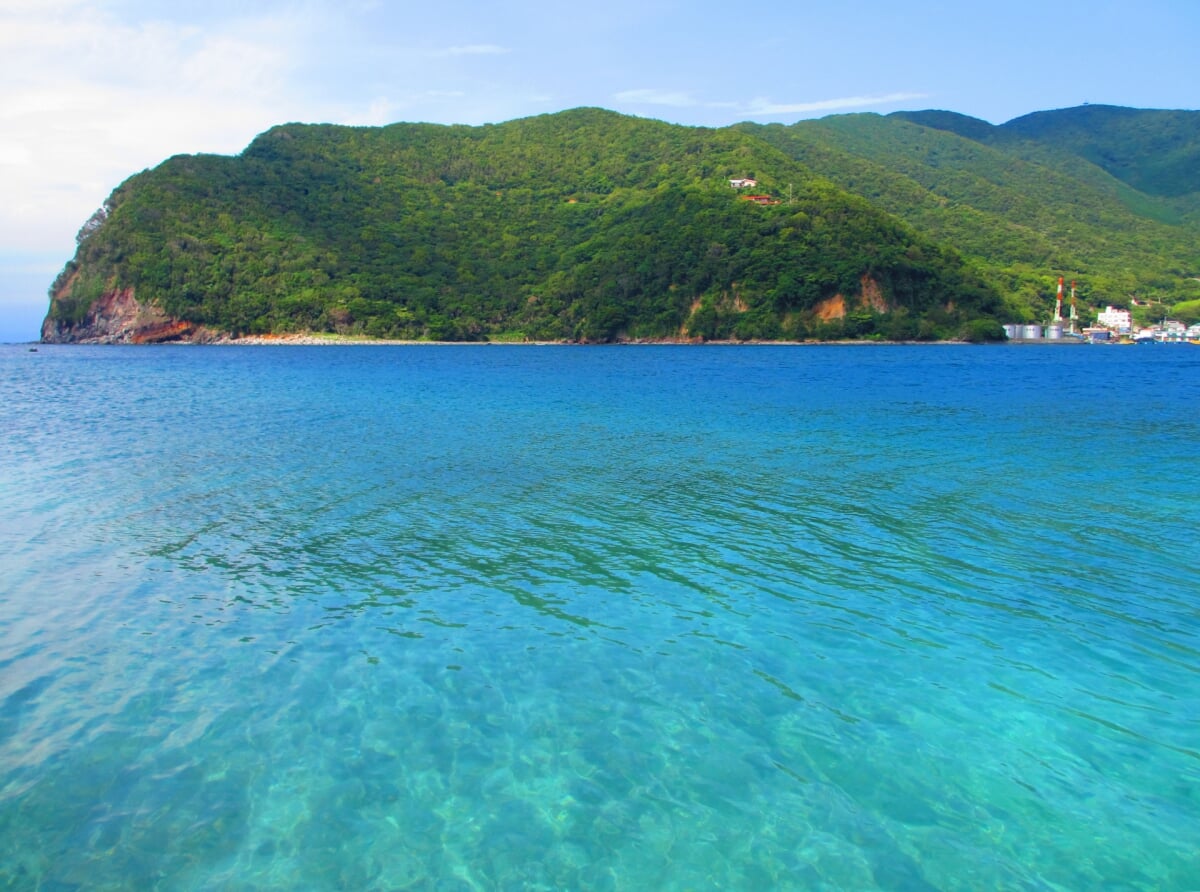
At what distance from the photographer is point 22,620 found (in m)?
9.30

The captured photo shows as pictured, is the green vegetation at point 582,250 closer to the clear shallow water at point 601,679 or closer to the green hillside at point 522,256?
the green hillside at point 522,256

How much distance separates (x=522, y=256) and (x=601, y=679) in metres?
154

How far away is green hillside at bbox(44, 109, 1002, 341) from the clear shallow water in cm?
11349

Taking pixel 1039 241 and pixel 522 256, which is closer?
pixel 522 256

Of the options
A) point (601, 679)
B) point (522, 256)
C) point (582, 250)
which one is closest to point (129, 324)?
point (522, 256)

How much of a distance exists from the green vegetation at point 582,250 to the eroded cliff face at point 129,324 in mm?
1869

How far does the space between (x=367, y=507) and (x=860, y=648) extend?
33.6 feet

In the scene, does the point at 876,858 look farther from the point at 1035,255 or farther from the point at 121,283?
the point at 1035,255

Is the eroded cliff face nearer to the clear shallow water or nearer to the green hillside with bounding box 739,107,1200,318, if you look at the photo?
the clear shallow water

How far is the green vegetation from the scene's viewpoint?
126 meters

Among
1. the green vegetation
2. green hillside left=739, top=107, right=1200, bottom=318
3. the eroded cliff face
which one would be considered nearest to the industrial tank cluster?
the green vegetation

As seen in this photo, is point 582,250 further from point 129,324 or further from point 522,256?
point 129,324

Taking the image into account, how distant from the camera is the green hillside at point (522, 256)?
414 ft

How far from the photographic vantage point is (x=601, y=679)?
25.5ft
